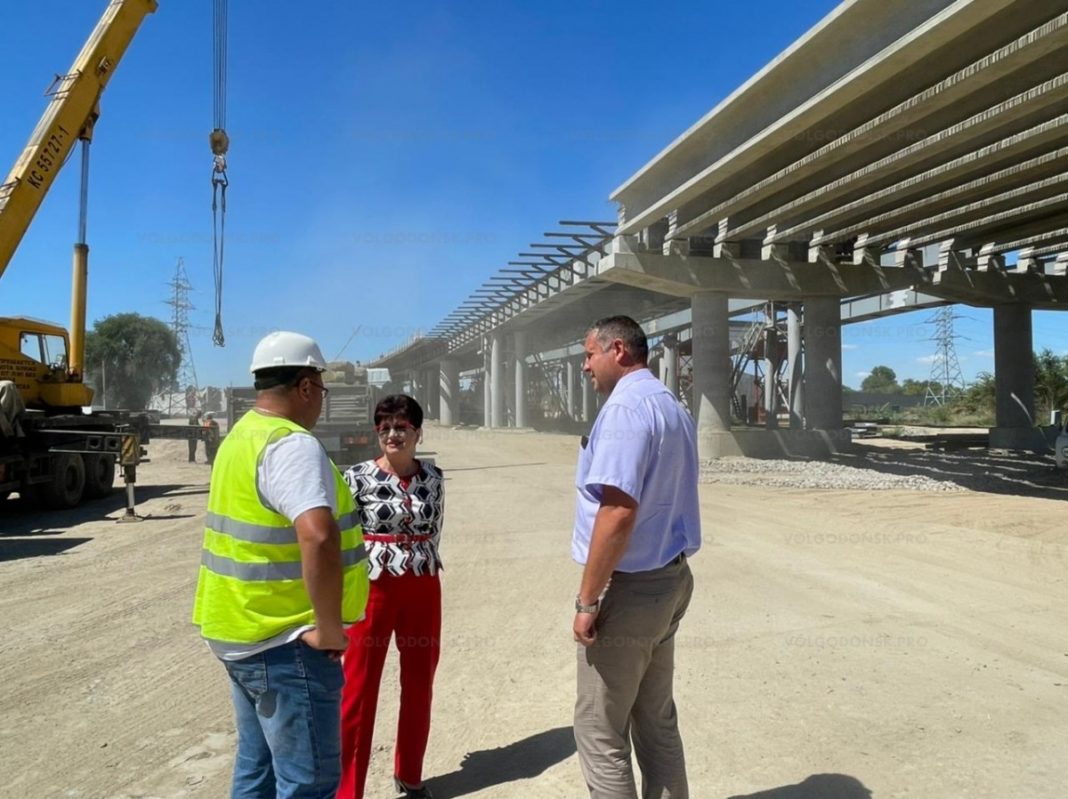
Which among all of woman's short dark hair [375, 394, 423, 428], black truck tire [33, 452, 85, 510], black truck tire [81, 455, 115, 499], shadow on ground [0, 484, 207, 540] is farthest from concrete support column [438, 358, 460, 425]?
woman's short dark hair [375, 394, 423, 428]

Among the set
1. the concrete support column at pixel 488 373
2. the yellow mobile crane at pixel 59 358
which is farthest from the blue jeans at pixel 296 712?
the concrete support column at pixel 488 373

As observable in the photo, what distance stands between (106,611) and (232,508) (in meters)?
5.35

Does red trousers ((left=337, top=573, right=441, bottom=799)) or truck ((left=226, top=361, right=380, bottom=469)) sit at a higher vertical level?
truck ((left=226, top=361, right=380, bottom=469))

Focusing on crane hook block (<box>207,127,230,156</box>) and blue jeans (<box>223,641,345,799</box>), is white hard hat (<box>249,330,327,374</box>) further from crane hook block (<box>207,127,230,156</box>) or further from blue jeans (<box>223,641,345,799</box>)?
crane hook block (<box>207,127,230,156</box>)

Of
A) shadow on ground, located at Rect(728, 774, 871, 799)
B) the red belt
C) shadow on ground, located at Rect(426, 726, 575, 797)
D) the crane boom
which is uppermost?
the crane boom

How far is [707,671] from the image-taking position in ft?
15.7

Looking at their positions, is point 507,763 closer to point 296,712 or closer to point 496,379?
point 296,712

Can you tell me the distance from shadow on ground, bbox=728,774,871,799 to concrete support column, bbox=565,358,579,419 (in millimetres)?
52332

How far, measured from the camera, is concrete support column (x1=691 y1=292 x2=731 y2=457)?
825 inches

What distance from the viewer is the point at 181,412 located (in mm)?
72188

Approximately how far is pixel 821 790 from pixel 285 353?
2971 mm

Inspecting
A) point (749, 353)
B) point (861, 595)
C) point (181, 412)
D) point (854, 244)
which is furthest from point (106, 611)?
point (181, 412)

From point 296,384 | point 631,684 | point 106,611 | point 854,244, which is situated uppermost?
point 854,244

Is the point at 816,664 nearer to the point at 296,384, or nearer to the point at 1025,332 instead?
the point at 296,384
